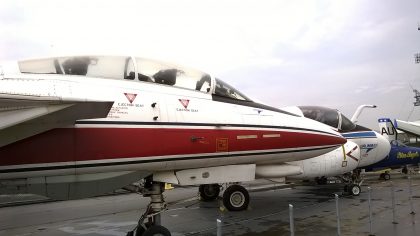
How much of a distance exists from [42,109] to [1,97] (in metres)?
0.43

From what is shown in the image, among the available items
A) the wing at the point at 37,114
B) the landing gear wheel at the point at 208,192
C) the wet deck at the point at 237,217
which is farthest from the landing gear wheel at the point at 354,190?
the wing at the point at 37,114

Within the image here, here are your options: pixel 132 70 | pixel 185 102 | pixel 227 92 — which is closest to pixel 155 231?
Answer: pixel 185 102

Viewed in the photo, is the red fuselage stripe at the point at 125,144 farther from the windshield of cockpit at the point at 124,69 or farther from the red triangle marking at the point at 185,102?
the windshield of cockpit at the point at 124,69

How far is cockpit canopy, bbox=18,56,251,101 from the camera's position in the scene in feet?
18.3

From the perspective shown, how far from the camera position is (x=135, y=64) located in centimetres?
609

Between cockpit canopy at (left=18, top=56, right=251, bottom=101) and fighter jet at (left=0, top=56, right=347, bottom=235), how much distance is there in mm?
16

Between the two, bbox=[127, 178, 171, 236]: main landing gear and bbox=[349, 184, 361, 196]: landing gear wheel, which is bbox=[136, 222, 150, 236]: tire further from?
bbox=[349, 184, 361, 196]: landing gear wheel

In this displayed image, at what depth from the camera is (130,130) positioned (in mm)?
5391

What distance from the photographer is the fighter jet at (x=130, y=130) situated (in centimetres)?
467

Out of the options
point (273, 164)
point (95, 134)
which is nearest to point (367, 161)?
point (273, 164)

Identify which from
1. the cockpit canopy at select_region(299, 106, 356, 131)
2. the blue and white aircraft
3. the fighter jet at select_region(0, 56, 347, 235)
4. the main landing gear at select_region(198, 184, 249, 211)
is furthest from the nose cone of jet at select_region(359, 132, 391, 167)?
the fighter jet at select_region(0, 56, 347, 235)

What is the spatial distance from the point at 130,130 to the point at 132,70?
112cm

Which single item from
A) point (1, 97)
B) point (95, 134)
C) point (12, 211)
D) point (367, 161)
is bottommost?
point (12, 211)

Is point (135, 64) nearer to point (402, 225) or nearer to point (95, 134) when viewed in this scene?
point (95, 134)
